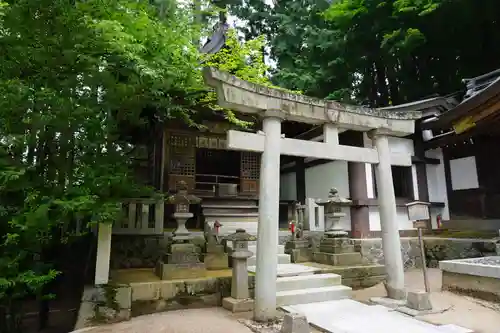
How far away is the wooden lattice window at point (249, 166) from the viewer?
13.2 m

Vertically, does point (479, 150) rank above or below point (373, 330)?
above

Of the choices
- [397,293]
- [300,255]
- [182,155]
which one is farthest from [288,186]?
[397,293]

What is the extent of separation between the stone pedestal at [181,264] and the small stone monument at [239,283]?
0.91 m

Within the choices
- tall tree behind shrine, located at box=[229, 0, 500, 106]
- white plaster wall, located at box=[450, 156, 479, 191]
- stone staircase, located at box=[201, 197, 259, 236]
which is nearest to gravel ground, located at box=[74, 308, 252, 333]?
stone staircase, located at box=[201, 197, 259, 236]

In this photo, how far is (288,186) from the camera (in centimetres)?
1526

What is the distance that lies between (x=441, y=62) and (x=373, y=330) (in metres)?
15.3

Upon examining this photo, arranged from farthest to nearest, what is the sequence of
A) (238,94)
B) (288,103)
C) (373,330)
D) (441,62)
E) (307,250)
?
1. (441,62)
2. (307,250)
3. (288,103)
4. (238,94)
5. (373,330)

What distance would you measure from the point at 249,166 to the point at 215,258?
6076 millimetres

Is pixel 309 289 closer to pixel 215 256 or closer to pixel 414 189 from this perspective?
pixel 215 256

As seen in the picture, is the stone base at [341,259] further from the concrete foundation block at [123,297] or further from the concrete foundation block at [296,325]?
the concrete foundation block at [123,297]

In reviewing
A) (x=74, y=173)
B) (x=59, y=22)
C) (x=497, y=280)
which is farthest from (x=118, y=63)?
(x=497, y=280)

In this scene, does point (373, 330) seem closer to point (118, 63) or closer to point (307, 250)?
point (307, 250)

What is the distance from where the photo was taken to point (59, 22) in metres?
5.56

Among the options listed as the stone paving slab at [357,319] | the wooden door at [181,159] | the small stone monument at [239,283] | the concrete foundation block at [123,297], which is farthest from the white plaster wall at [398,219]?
the concrete foundation block at [123,297]
